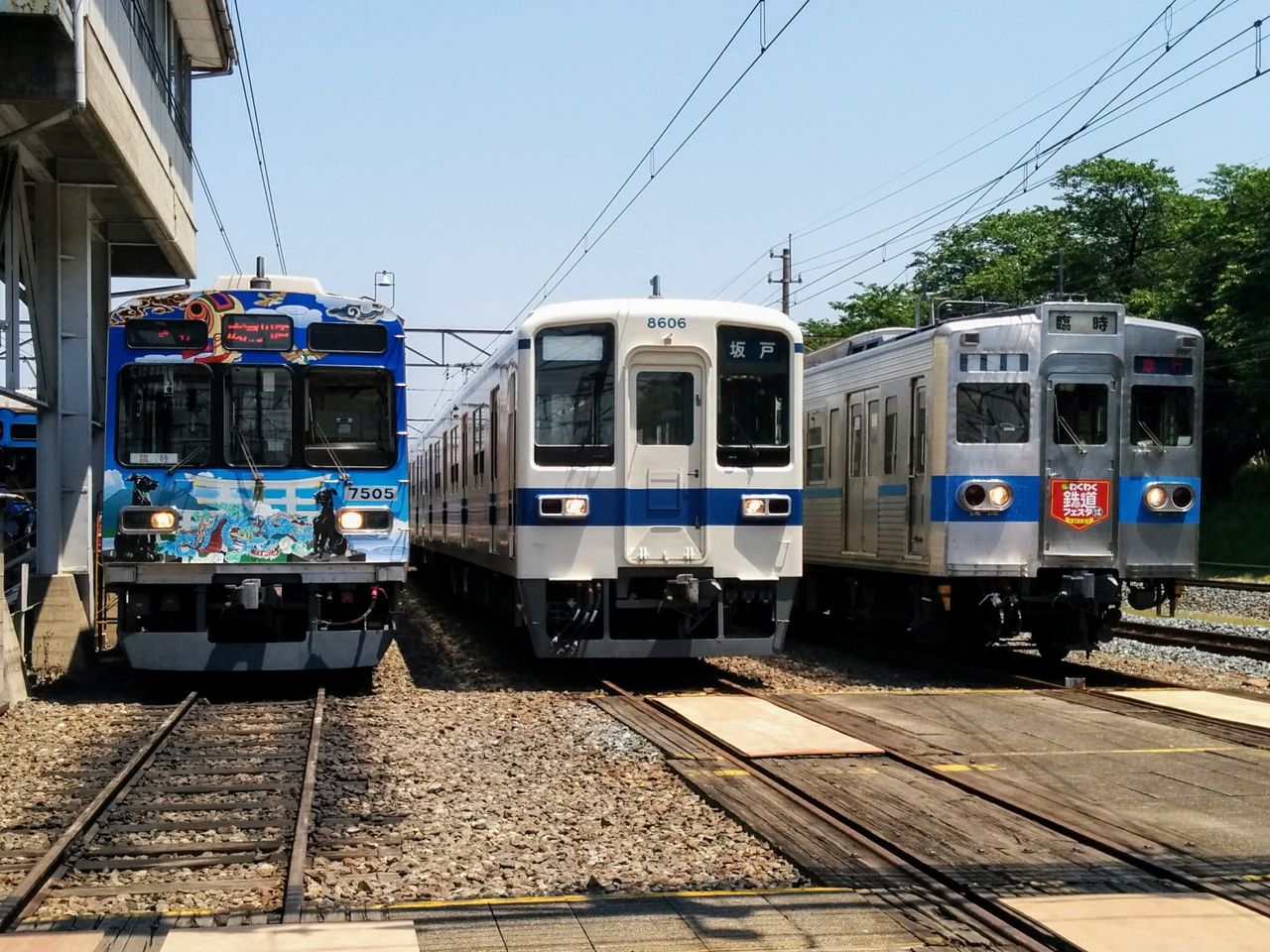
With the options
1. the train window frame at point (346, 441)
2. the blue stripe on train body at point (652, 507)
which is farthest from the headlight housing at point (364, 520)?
the blue stripe on train body at point (652, 507)

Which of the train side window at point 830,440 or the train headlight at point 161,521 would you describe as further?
the train side window at point 830,440

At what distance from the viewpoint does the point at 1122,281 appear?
50.3 meters

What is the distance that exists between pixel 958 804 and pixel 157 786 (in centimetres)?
425

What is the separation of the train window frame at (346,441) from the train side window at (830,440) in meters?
5.96

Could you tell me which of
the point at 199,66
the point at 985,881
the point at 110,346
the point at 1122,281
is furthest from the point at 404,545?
the point at 1122,281

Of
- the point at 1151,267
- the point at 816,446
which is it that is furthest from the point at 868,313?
the point at 816,446

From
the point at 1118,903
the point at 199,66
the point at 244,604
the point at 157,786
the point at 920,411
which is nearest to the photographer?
the point at 1118,903

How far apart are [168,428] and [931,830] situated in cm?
715

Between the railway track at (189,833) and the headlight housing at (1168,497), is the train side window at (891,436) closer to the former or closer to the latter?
the headlight housing at (1168,497)

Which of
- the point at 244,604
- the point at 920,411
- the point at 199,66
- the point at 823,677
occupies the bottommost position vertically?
the point at 823,677

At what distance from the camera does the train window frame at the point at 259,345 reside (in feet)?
37.9

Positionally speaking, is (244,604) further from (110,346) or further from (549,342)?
(549,342)

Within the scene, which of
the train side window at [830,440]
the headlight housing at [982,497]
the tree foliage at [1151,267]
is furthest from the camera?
the tree foliage at [1151,267]

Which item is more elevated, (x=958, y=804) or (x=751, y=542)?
(x=751, y=542)
